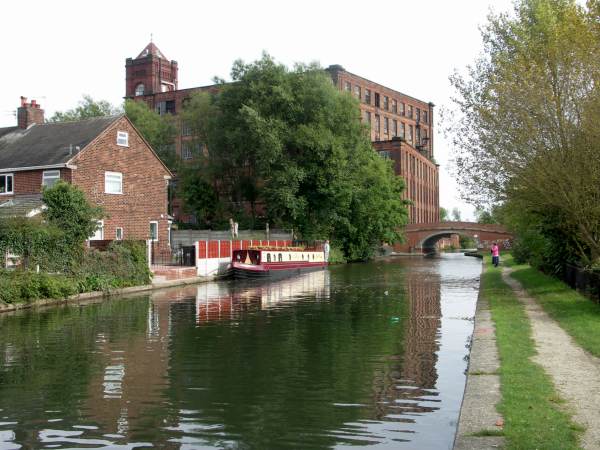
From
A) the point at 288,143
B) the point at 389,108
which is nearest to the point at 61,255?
the point at 288,143

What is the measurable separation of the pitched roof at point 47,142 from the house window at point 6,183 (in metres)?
0.50

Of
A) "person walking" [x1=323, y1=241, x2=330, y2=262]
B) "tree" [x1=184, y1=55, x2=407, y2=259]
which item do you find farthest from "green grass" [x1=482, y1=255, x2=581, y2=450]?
"person walking" [x1=323, y1=241, x2=330, y2=262]

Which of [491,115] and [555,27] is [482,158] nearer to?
[491,115]

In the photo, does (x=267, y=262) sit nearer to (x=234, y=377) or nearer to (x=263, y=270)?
(x=263, y=270)

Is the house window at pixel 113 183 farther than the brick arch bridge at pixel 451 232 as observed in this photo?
No

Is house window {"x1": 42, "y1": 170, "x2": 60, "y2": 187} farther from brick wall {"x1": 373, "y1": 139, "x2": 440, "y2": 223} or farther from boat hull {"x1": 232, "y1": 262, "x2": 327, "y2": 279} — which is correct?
brick wall {"x1": 373, "y1": 139, "x2": 440, "y2": 223}

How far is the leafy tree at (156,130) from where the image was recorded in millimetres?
67125

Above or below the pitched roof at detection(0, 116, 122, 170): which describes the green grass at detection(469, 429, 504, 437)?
below

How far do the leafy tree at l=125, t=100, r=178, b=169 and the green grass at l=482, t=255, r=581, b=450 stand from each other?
184ft

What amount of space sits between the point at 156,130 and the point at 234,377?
58.3m

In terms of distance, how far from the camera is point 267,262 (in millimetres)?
43562

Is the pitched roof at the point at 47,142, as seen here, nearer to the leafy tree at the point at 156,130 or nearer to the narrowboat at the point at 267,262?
the narrowboat at the point at 267,262

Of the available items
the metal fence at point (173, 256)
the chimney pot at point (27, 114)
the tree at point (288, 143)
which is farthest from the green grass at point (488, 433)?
the tree at point (288, 143)

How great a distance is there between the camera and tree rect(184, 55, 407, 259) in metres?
53.0
